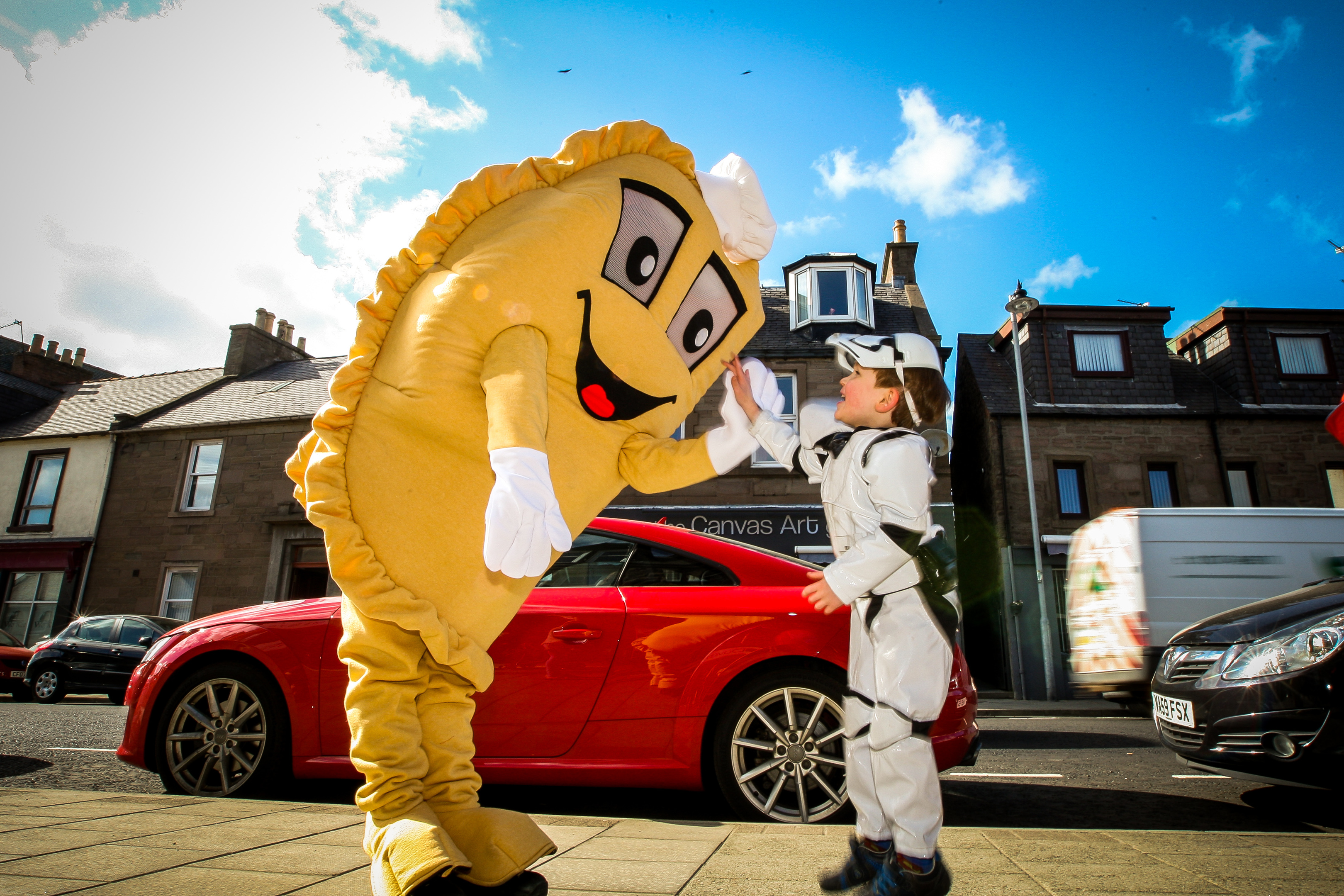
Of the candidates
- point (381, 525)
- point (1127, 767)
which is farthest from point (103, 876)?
point (1127, 767)

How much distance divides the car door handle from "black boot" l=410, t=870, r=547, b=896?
5.44 ft

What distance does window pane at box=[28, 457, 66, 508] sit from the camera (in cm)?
1747

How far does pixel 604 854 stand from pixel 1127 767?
14.1ft

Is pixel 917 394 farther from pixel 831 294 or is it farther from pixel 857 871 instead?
pixel 831 294

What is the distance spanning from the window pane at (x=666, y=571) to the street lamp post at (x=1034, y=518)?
1172 cm

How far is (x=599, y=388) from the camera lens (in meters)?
1.90

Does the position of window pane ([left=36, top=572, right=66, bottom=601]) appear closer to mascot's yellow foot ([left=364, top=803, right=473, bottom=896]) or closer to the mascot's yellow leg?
the mascot's yellow leg

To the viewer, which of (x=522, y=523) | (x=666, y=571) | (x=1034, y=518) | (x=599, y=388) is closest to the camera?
(x=522, y=523)

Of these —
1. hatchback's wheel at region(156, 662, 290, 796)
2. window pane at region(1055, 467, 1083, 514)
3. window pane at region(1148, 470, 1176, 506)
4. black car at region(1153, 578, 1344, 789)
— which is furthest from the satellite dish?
window pane at region(1148, 470, 1176, 506)

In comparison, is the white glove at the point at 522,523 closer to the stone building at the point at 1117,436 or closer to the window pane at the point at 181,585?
the stone building at the point at 1117,436

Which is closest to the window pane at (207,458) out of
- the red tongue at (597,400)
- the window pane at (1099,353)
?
the red tongue at (597,400)

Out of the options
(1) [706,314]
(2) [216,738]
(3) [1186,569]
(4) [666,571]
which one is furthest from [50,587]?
(3) [1186,569]

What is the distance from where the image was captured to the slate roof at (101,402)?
58.7 feet

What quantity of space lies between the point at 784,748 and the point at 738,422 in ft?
5.67
